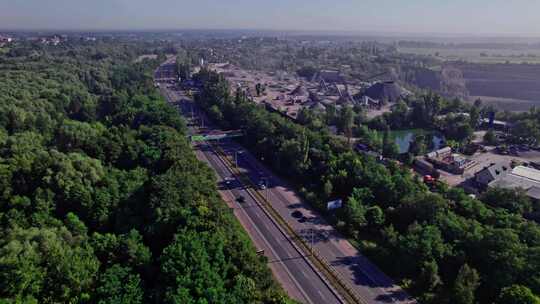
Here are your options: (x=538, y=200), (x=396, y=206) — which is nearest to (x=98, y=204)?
(x=396, y=206)

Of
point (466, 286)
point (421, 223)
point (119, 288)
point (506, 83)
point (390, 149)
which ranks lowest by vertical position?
point (466, 286)

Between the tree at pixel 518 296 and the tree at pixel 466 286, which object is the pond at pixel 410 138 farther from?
the tree at pixel 518 296

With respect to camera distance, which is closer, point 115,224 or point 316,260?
point 316,260

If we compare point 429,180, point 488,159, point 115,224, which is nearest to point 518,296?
point 429,180

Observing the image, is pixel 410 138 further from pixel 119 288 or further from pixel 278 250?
pixel 119 288

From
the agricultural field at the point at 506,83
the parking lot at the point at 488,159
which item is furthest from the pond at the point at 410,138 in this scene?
the agricultural field at the point at 506,83

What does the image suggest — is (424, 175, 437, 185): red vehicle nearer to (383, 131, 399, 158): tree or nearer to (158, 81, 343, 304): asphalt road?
(383, 131, 399, 158): tree

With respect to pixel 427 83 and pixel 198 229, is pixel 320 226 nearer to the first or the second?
pixel 198 229
